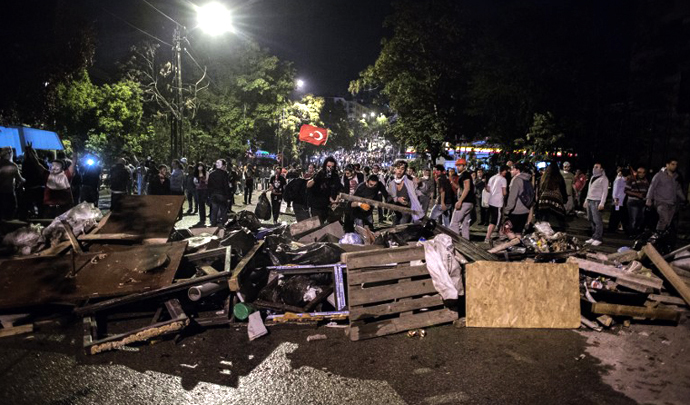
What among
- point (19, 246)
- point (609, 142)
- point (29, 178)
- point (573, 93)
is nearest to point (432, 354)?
point (19, 246)

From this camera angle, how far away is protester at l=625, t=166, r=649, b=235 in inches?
393

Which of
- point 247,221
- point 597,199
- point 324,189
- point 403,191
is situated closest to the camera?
point 247,221

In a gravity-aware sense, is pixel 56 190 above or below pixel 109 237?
above

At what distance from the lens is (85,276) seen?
201 inches

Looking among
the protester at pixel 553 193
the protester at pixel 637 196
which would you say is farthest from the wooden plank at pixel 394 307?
the protester at pixel 637 196

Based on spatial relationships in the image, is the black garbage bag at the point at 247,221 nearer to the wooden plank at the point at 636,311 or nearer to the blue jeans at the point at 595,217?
the wooden plank at the point at 636,311

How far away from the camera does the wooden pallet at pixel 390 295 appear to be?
4684 mm

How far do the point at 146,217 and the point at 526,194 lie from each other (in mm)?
7314

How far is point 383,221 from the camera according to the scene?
13.9 m

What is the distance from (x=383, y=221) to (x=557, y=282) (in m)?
9.08

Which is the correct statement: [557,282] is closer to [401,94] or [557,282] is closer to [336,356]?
[336,356]

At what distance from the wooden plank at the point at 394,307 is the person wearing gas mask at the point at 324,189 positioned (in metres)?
4.34

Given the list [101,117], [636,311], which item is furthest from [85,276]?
[101,117]

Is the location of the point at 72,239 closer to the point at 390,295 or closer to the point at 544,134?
the point at 390,295
